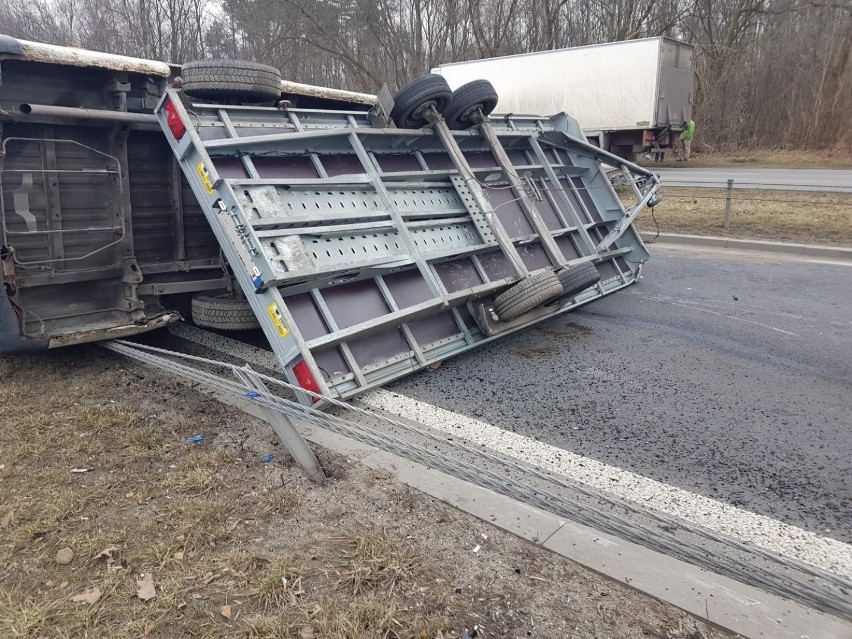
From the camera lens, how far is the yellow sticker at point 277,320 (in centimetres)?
426

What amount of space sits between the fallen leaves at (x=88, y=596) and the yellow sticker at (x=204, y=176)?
9.07 feet

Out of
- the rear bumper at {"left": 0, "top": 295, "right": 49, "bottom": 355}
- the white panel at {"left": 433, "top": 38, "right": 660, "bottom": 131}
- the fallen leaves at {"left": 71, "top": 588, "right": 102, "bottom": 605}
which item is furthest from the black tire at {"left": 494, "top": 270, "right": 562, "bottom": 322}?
the white panel at {"left": 433, "top": 38, "right": 660, "bottom": 131}

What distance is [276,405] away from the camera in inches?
135

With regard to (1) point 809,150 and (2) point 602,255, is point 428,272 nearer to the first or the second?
(2) point 602,255

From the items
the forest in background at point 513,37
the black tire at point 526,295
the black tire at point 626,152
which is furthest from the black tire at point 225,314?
the forest in background at point 513,37

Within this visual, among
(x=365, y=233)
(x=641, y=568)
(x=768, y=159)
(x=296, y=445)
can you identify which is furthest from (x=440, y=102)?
(x=768, y=159)

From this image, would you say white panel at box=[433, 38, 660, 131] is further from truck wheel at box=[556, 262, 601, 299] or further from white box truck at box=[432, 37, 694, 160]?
truck wheel at box=[556, 262, 601, 299]

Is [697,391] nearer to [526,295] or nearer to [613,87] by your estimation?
[526,295]

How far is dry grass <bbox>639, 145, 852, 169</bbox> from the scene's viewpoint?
26048 millimetres

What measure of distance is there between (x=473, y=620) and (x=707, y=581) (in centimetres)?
94

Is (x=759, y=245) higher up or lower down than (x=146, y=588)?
higher up

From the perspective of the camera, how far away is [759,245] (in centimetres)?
1031

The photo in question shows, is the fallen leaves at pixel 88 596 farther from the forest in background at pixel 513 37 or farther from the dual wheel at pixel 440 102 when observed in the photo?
the forest in background at pixel 513 37

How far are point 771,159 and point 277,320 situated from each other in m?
30.2
